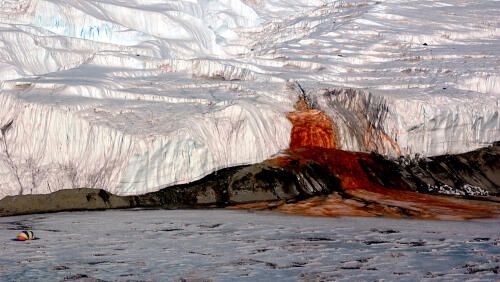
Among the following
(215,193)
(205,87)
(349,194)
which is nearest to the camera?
(215,193)

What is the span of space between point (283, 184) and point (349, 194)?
248cm

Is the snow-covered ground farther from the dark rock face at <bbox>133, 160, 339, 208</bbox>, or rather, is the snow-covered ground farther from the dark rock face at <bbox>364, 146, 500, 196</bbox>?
the dark rock face at <bbox>364, 146, 500, 196</bbox>

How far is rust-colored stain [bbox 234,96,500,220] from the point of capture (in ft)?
62.5

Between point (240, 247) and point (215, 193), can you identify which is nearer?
point (240, 247)

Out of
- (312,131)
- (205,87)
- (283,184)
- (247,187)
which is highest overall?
(205,87)

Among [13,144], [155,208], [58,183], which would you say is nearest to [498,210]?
[155,208]

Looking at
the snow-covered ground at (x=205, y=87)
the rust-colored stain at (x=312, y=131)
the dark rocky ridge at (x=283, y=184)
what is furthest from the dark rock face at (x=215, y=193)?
the rust-colored stain at (x=312, y=131)

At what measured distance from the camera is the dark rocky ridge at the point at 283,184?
64.8ft

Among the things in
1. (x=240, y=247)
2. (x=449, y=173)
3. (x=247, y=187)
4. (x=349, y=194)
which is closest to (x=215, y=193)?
(x=247, y=187)

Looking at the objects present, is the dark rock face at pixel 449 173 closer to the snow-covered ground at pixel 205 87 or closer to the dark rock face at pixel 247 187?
the snow-covered ground at pixel 205 87

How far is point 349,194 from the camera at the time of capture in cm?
2125

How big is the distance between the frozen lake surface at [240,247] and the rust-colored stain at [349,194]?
1.29 m

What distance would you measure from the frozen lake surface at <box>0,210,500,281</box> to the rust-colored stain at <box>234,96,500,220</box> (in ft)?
4.25

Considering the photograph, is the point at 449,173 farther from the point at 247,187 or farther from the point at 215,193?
the point at 215,193
